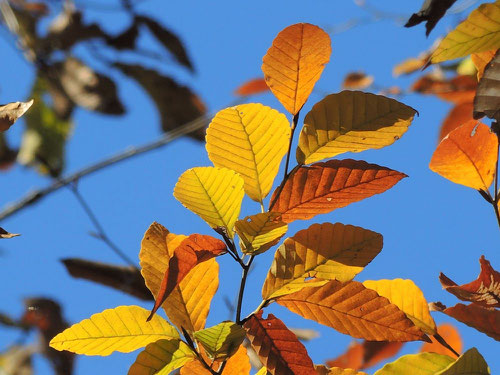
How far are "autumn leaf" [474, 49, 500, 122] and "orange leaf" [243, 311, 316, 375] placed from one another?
0.73ft

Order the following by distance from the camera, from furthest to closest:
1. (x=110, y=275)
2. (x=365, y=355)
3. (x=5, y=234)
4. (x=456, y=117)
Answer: (x=456, y=117), (x=110, y=275), (x=365, y=355), (x=5, y=234)

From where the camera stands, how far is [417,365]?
0.48 m

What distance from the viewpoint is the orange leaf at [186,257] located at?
1.44 ft

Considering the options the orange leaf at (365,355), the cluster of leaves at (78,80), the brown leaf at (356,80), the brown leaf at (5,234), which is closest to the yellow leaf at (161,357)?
the brown leaf at (5,234)

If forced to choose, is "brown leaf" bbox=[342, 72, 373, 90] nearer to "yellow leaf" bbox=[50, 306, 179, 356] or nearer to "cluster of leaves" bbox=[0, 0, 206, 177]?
"cluster of leaves" bbox=[0, 0, 206, 177]

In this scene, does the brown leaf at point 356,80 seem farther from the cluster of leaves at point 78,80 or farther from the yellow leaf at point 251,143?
the yellow leaf at point 251,143

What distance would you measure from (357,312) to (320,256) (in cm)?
5

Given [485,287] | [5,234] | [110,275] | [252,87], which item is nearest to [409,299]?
[485,287]

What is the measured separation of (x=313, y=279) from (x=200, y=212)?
10 cm

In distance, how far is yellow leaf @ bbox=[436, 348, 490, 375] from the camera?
0.45m

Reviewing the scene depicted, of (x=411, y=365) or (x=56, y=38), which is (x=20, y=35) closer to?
(x=56, y=38)

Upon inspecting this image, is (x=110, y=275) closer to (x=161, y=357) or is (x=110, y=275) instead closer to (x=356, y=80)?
(x=161, y=357)

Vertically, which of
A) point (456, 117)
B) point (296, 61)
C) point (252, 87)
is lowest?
point (296, 61)

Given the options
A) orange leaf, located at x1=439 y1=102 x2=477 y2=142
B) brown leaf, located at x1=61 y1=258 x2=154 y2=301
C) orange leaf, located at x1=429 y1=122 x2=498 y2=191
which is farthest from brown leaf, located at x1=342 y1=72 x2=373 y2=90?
orange leaf, located at x1=429 y1=122 x2=498 y2=191
